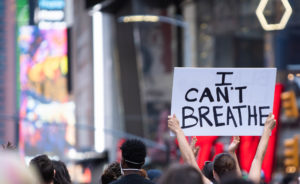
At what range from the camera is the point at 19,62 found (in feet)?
202

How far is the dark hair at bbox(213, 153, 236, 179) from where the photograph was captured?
18.7 ft

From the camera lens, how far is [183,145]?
577cm

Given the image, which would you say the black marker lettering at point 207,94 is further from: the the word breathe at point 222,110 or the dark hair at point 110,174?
the dark hair at point 110,174

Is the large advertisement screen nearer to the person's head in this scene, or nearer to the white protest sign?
the white protest sign

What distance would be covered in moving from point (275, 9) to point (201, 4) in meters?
5.61

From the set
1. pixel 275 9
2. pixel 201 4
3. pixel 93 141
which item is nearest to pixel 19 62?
pixel 93 141

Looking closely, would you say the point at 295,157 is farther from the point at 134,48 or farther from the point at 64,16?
the point at 134,48

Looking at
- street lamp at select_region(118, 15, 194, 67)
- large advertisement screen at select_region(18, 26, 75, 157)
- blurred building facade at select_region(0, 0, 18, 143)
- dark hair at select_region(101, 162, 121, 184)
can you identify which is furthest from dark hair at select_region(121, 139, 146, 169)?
blurred building facade at select_region(0, 0, 18, 143)

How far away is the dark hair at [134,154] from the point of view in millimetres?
6125

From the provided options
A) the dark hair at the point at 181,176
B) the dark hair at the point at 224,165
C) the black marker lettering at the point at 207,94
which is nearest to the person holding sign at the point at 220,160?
the dark hair at the point at 224,165

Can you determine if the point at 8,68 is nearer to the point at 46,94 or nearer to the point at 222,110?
the point at 46,94

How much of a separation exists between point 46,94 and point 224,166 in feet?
163

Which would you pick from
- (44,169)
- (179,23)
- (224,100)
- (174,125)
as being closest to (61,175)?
(44,169)

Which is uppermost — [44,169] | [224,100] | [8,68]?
[224,100]
